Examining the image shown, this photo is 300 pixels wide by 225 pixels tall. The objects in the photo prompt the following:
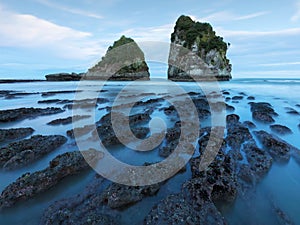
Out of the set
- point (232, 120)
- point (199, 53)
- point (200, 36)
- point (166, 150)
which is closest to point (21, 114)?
point (166, 150)

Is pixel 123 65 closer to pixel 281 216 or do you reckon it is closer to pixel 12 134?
pixel 12 134

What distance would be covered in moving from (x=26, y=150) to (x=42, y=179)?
2036 mm

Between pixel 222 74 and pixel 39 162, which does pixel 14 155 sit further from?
pixel 222 74

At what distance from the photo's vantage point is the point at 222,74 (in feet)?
220

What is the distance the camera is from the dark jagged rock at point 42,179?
13.5 feet

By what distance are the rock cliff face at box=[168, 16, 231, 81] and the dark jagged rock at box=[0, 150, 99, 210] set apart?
60095 mm

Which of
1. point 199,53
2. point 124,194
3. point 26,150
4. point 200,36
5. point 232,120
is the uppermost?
point 200,36

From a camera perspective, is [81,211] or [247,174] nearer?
[81,211]

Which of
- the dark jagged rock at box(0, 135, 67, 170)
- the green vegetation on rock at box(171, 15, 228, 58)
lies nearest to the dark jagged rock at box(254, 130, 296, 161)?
the dark jagged rock at box(0, 135, 67, 170)

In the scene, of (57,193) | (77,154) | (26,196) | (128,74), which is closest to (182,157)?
(77,154)

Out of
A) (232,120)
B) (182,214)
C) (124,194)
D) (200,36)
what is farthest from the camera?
(200,36)

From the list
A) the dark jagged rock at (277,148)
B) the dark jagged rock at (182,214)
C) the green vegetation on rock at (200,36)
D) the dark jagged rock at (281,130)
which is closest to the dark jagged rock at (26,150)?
the dark jagged rock at (182,214)

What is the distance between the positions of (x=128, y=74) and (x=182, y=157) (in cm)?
8053

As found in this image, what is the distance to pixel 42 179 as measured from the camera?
15.1ft
